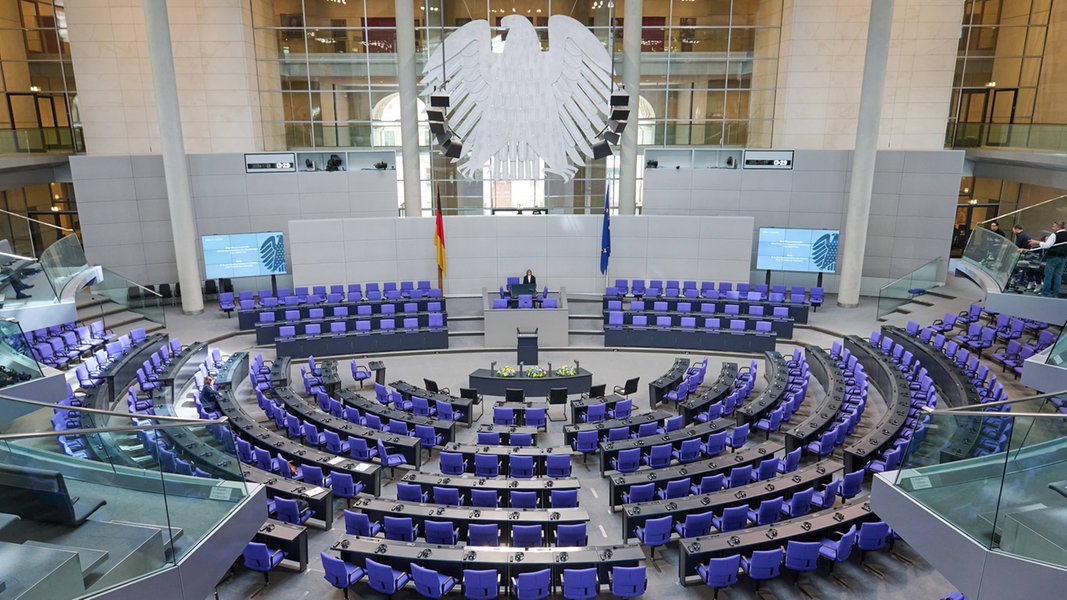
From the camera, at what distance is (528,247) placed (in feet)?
76.6

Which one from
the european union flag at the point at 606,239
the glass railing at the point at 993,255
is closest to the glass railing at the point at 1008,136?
the glass railing at the point at 993,255

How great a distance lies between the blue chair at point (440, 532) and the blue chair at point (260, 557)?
2008 millimetres

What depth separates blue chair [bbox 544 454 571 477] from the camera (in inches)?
475

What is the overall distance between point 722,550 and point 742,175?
1789 cm

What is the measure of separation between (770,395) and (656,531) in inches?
233

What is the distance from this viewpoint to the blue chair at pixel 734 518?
9.98 metres

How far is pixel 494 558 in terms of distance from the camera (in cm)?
902

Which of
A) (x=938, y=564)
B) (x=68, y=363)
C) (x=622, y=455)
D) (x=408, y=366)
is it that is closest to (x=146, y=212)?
(x=68, y=363)

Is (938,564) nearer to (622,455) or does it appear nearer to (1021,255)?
(622,455)

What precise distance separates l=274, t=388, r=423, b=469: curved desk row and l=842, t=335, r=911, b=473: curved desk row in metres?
7.60

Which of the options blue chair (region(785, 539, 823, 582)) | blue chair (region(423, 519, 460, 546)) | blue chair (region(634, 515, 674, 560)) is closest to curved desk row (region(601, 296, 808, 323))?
blue chair (region(634, 515, 674, 560))

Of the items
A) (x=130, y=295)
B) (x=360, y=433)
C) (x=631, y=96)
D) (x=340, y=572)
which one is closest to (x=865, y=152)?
(x=631, y=96)

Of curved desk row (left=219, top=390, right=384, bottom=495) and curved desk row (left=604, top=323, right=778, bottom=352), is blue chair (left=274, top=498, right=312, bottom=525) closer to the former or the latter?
curved desk row (left=219, top=390, right=384, bottom=495)

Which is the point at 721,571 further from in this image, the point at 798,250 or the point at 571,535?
the point at 798,250
